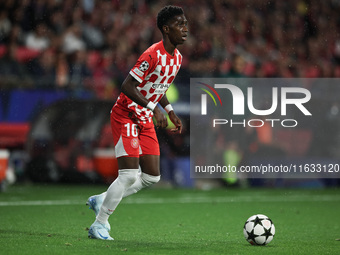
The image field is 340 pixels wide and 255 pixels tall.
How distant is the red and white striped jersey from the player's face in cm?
14

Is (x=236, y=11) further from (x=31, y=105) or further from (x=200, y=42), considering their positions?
(x=31, y=105)

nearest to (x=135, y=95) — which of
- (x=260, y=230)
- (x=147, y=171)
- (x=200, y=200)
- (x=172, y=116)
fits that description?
(x=172, y=116)

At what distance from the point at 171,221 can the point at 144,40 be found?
9427 mm

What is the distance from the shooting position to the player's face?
22.8 ft

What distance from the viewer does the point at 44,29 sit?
17.0 metres

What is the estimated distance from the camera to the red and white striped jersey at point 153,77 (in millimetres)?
6875

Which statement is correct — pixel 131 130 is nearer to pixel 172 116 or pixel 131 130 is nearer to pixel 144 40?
pixel 172 116

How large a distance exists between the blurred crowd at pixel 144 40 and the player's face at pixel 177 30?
8530 mm

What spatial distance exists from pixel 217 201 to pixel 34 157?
4678 millimetres

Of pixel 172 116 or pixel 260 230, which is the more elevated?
pixel 172 116

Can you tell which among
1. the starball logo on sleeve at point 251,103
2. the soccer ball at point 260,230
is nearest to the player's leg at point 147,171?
the soccer ball at point 260,230

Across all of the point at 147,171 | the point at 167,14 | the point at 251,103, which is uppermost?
the point at 167,14

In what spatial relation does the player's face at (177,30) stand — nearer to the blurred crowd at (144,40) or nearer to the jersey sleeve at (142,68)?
the jersey sleeve at (142,68)

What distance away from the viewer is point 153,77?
701 centimetres
